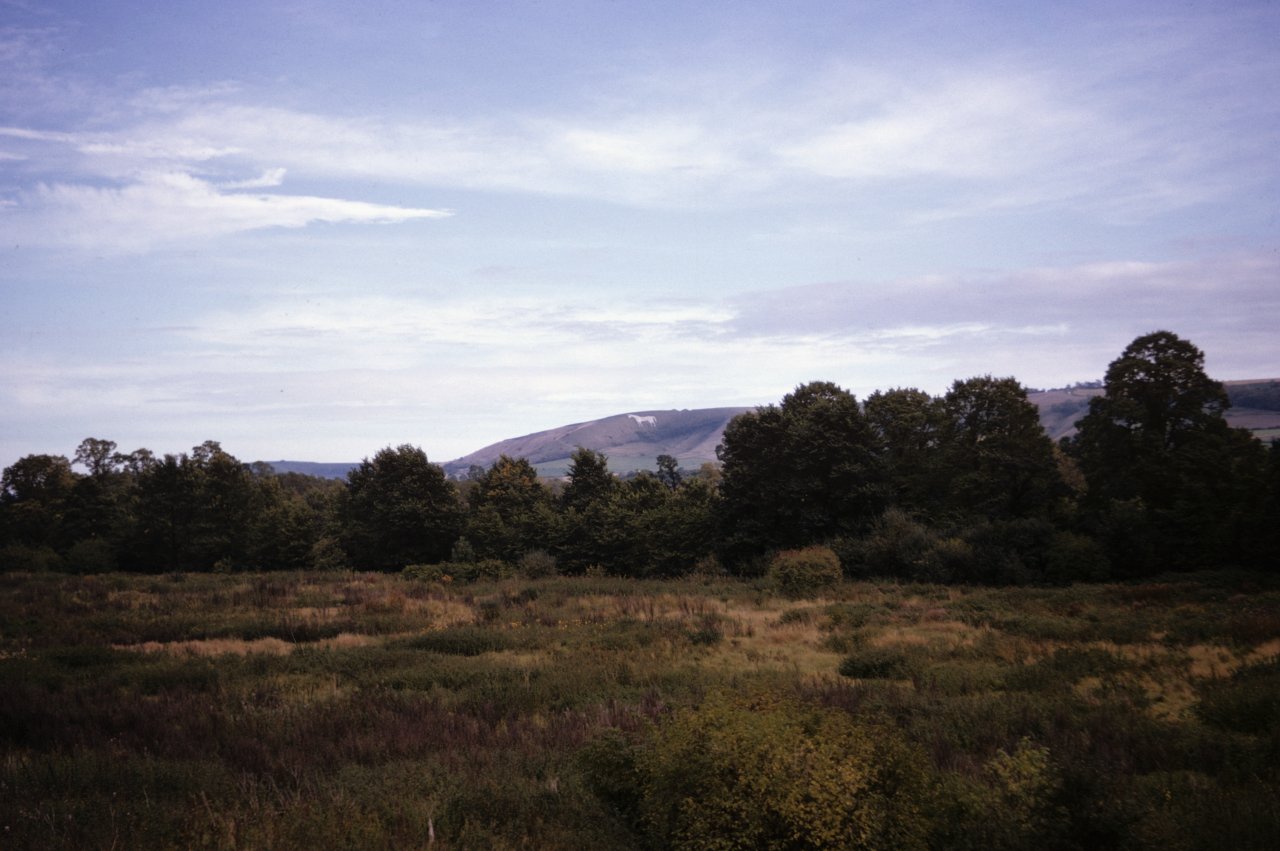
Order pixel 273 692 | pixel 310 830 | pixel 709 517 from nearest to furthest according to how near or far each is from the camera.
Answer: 1. pixel 310 830
2. pixel 273 692
3. pixel 709 517

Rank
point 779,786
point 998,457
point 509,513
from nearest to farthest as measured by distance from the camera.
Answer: point 779,786 < point 998,457 < point 509,513

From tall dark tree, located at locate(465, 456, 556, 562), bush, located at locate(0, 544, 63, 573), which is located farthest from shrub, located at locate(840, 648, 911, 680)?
bush, located at locate(0, 544, 63, 573)

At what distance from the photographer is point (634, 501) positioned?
44406 millimetres

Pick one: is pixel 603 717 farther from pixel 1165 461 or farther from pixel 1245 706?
pixel 1165 461

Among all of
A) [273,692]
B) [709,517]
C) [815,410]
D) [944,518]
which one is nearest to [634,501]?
[709,517]

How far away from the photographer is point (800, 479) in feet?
125

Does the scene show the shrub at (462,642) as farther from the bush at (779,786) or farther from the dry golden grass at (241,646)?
the bush at (779,786)

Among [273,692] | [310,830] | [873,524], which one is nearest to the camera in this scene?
[310,830]

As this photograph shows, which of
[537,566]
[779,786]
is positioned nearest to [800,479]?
[537,566]

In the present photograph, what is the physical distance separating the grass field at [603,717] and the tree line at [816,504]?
598 centimetres

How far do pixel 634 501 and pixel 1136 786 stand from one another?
3829cm

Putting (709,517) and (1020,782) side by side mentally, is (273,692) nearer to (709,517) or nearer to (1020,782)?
(1020,782)

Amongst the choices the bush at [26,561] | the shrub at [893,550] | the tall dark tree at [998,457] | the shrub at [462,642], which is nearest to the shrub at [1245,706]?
the shrub at [462,642]

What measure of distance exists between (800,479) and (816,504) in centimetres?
168
